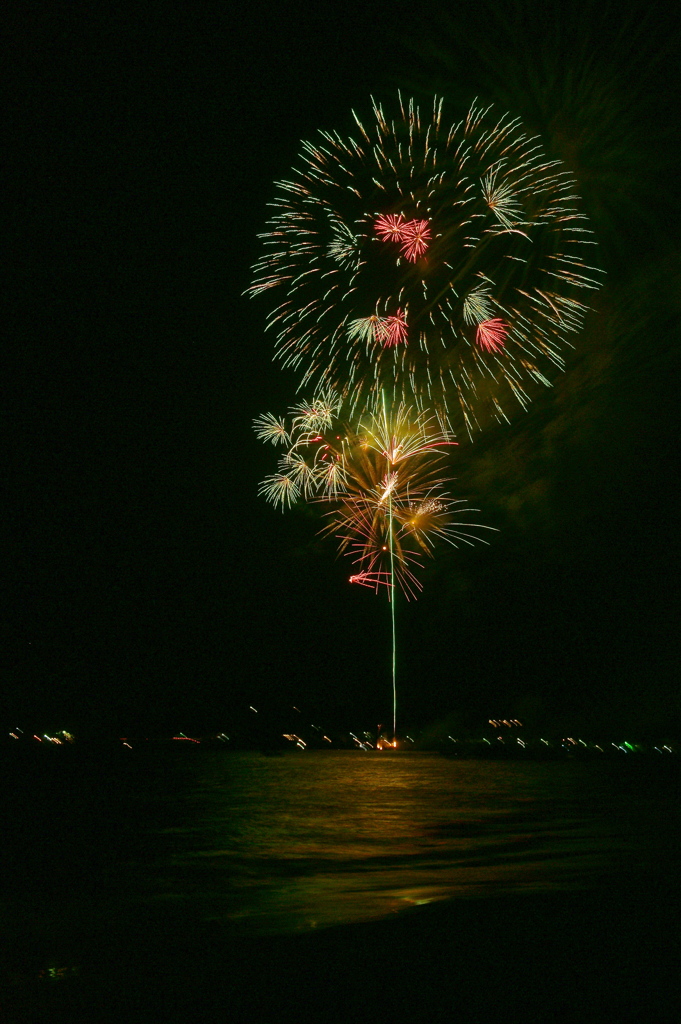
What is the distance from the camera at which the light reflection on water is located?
609 cm

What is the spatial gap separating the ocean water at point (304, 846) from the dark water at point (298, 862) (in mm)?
28

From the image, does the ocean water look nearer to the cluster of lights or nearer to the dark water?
the dark water

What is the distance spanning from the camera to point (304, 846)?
8.94 m

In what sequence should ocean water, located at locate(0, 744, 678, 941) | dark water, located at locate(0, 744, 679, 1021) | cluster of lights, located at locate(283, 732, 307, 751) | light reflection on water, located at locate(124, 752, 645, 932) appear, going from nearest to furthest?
dark water, located at locate(0, 744, 679, 1021) < ocean water, located at locate(0, 744, 678, 941) < light reflection on water, located at locate(124, 752, 645, 932) < cluster of lights, located at locate(283, 732, 307, 751)

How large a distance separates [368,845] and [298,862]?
1.11 metres

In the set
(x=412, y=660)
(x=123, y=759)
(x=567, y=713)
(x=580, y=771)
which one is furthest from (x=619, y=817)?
(x=412, y=660)

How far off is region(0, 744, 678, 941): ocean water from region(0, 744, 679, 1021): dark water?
0.03 metres

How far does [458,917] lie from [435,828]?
16.7ft

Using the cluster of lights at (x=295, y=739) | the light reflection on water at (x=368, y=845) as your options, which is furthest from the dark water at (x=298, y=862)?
the cluster of lights at (x=295, y=739)

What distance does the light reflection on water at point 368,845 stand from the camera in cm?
609

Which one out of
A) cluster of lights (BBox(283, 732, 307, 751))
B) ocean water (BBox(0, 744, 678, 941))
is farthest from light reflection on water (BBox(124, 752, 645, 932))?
cluster of lights (BBox(283, 732, 307, 751))

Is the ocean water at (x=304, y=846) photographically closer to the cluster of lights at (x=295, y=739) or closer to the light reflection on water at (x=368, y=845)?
the light reflection on water at (x=368, y=845)

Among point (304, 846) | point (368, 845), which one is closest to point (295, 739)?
point (304, 846)

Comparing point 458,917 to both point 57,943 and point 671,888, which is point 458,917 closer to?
point 671,888
